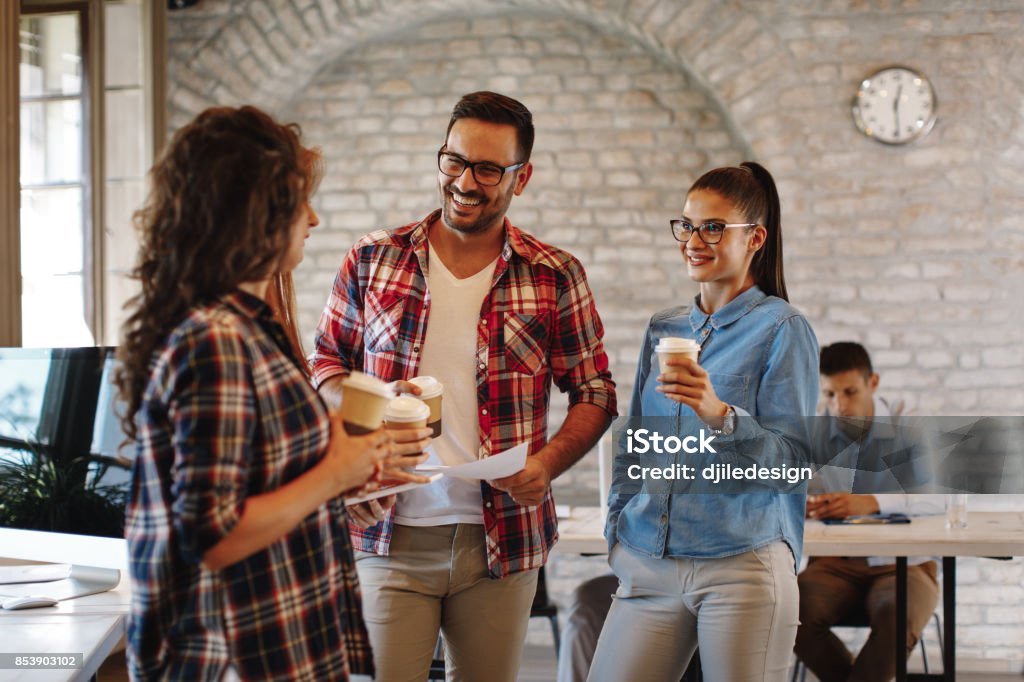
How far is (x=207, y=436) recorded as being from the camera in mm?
1076

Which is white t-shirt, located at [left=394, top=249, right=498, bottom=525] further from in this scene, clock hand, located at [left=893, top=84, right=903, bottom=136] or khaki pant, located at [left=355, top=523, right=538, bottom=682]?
clock hand, located at [left=893, top=84, right=903, bottom=136]

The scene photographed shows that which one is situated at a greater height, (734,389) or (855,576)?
(734,389)

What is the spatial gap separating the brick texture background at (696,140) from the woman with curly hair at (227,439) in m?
3.60

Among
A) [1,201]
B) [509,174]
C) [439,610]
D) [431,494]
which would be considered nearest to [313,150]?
[509,174]

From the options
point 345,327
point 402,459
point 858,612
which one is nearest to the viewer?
point 402,459

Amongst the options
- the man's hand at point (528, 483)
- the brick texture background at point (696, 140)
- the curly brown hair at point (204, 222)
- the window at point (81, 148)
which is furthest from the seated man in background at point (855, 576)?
the window at point (81, 148)

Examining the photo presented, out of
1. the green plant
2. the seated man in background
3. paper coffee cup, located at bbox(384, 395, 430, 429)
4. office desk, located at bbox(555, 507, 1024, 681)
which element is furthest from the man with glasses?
the seated man in background

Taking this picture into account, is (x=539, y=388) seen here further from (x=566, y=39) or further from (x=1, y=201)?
(x=566, y=39)

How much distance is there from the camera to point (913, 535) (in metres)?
2.95

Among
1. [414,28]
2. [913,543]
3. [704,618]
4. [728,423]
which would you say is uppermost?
[414,28]

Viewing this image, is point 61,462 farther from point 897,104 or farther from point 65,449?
point 897,104

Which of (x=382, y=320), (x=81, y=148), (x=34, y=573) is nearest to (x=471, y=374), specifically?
(x=382, y=320)

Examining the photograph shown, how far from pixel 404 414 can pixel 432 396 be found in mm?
177

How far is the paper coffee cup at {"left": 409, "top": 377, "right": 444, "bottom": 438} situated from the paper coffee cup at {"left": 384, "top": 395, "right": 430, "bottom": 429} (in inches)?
5.5
